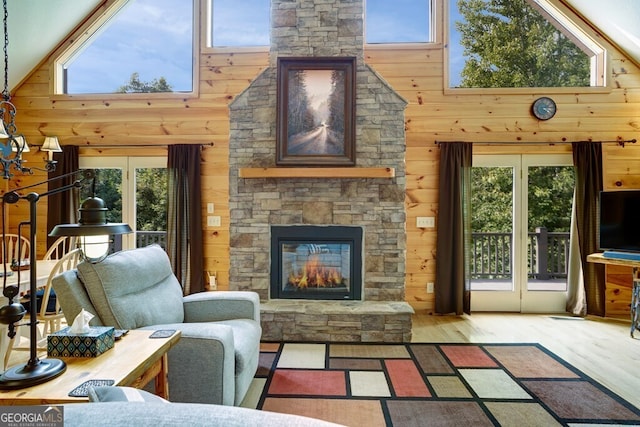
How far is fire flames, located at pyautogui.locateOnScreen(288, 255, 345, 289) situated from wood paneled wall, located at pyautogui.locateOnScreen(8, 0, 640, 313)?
1130mm

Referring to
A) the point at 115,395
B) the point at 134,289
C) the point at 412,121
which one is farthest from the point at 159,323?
the point at 412,121

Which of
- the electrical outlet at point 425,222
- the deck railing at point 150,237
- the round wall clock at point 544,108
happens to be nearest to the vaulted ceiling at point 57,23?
the round wall clock at point 544,108

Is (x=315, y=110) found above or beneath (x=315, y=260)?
above

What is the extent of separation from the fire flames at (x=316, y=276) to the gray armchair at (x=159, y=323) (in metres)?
1.61

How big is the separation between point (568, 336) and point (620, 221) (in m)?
1.39

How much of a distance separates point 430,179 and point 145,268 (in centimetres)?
345

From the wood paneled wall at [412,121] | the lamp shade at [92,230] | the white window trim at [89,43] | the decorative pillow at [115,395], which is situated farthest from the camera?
the white window trim at [89,43]

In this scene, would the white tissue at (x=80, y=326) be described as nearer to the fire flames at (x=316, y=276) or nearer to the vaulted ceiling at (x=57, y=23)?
the fire flames at (x=316, y=276)

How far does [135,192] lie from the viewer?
5.16 m

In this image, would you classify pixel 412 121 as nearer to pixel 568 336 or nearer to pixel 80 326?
pixel 568 336

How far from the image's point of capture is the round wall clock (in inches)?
188

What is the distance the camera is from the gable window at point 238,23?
→ 199 inches

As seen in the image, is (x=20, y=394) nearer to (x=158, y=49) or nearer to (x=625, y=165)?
(x=158, y=49)

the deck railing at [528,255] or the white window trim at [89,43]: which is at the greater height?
the white window trim at [89,43]
